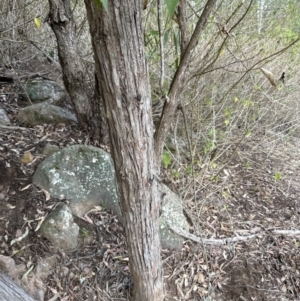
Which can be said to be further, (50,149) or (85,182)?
(50,149)

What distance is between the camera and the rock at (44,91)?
2979 millimetres

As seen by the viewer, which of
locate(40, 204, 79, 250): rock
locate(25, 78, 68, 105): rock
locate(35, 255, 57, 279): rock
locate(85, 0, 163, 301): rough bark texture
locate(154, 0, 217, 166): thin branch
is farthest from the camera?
locate(25, 78, 68, 105): rock

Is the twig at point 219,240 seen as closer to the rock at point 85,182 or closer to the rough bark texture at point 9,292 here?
the rock at point 85,182

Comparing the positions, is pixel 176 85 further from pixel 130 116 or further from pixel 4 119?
pixel 4 119

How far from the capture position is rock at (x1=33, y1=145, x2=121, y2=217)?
214 centimetres

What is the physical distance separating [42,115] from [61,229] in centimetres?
109

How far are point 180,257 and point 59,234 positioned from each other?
863 millimetres

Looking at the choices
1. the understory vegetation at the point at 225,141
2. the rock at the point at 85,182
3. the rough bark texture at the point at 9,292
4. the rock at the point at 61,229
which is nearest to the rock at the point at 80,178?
the rock at the point at 85,182

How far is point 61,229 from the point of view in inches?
77.4

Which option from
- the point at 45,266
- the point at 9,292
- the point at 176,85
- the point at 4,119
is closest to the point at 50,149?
the point at 4,119

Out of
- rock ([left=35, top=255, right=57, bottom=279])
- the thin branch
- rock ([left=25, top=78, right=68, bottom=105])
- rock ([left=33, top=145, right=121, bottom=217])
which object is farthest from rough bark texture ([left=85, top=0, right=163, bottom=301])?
rock ([left=25, top=78, right=68, bottom=105])

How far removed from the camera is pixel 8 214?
1.96 m

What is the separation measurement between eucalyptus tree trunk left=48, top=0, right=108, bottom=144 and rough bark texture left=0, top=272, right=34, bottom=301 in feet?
4.44

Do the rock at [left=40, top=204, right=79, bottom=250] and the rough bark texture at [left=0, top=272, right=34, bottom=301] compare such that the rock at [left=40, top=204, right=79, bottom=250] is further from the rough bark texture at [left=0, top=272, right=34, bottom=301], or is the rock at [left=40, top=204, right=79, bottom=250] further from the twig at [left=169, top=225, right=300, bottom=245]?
the twig at [left=169, top=225, right=300, bottom=245]
